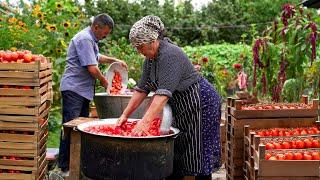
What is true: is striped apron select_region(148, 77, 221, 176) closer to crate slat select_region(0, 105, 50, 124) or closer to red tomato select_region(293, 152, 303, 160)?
red tomato select_region(293, 152, 303, 160)

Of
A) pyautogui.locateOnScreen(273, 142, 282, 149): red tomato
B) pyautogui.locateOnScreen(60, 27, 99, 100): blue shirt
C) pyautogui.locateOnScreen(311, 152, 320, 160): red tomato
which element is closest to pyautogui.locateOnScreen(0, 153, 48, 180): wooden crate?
pyautogui.locateOnScreen(60, 27, 99, 100): blue shirt

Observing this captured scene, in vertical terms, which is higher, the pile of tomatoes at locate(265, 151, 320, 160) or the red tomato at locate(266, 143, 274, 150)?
the red tomato at locate(266, 143, 274, 150)

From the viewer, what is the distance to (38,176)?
5.04 metres

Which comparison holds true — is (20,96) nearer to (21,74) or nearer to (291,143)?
(21,74)

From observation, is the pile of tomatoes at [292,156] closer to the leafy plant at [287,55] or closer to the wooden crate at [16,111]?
the wooden crate at [16,111]

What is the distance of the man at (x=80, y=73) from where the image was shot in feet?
21.4

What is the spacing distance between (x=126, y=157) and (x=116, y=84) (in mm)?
2795

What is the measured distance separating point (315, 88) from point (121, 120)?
4.25 m

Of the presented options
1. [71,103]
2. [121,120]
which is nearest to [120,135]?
[121,120]

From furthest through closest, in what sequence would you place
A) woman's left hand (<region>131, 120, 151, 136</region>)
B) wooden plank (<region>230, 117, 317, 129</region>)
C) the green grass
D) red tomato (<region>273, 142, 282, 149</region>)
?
the green grass < wooden plank (<region>230, 117, 317, 129</region>) < red tomato (<region>273, 142, 282, 149</region>) < woman's left hand (<region>131, 120, 151, 136</region>)


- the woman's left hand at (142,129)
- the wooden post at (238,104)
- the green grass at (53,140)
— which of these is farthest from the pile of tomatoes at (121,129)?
the green grass at (53,140)

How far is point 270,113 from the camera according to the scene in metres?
5.88

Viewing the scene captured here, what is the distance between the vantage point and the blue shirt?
256 inches

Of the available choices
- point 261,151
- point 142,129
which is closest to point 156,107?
point 142,129
